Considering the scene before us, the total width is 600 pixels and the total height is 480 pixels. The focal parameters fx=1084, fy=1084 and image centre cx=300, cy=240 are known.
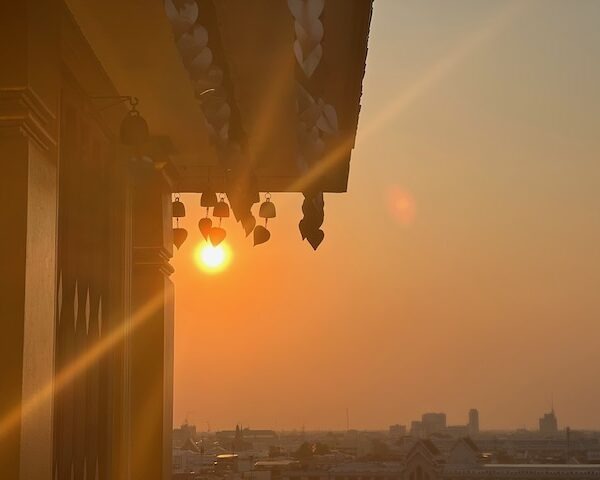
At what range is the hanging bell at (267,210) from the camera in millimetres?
5344

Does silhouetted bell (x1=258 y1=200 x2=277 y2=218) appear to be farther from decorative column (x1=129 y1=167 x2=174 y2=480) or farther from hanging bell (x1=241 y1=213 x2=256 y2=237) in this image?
hanging bell (x1=241 y1=213 x2=256 y2=237)

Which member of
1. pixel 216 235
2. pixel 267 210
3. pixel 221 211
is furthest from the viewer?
pixel 267 210

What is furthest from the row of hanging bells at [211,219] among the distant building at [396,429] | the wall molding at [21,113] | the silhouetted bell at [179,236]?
the distant building at [396,429]

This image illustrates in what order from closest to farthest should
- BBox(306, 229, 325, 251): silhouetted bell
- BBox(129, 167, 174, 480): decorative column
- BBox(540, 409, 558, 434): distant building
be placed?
BBox(306, 229, 325, 251): silhouetted bell < BBox(129, 167, 174, 480): decorative column < BBox(540, 409, 558, 434): distant building

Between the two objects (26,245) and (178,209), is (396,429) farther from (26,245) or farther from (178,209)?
(26,245)

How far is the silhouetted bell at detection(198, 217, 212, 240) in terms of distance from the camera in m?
5.22

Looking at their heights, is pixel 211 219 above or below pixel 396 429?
below

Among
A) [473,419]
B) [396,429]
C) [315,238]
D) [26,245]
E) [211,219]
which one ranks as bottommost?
[26,245]

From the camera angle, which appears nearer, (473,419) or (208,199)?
(208,199)

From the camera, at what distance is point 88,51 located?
3.67m

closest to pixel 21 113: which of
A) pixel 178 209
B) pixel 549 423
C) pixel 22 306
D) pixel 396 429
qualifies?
pixel 22 306

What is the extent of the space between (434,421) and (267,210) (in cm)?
8985

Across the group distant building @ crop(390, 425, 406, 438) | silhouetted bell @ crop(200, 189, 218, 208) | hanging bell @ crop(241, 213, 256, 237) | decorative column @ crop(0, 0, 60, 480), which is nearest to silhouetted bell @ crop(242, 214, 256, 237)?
hanging bell @ crop(241, 213, 256, 237)

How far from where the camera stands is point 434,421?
93.1m
